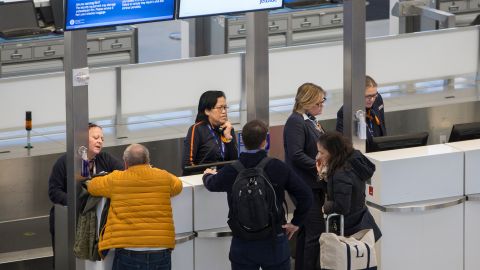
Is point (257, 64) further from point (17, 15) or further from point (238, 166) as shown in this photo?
point (17, 15)

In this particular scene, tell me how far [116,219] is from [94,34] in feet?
22.2

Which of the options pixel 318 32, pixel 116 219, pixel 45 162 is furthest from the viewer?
pixel 318 32

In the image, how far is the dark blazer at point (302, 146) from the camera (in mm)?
8219

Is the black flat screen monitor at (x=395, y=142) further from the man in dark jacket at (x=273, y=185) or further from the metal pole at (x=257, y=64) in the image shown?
the man in dark jacket at (x=273, y=185)

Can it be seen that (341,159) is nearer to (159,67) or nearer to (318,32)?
(159,67)

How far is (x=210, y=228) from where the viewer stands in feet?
26.2

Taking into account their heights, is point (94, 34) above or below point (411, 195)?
above

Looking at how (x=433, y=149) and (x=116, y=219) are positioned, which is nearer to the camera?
(x=116, y=219)

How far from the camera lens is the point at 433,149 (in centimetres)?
860

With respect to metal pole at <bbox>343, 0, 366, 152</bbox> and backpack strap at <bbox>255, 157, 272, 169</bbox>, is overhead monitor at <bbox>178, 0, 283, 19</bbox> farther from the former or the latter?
backpack strap at <bbox>255, 157, 272, 169</bbox>

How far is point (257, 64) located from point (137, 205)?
1846mm

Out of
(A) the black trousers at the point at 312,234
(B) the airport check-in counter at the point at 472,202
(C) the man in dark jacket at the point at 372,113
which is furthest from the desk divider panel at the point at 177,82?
(A) the black trousers at the point at 312,234

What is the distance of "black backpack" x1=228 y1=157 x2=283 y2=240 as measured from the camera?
732 centimetres

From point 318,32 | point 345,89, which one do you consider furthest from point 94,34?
point 345,89
